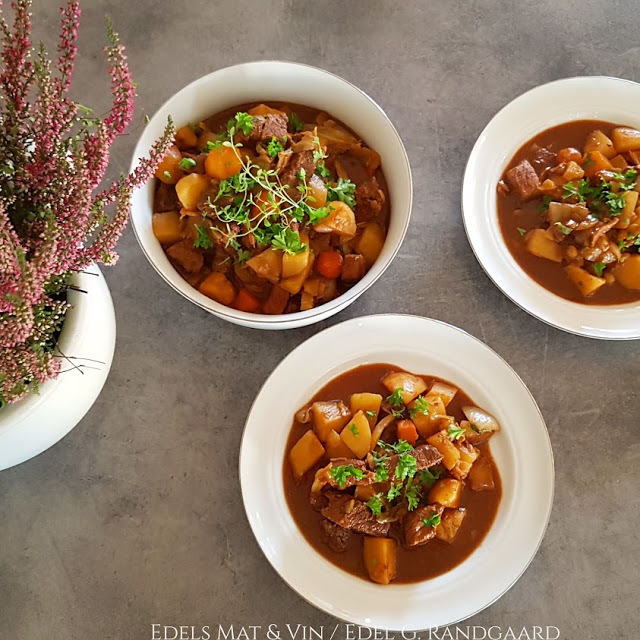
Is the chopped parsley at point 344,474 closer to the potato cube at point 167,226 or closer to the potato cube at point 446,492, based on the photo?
the potato cube at point 446,492

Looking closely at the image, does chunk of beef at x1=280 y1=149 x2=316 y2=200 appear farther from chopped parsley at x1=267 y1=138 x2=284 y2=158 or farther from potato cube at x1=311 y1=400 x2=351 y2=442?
potato cube at x1=311 y1=400 x2=351 y2=442

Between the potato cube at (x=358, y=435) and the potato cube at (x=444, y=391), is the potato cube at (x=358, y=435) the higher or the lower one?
the lower one

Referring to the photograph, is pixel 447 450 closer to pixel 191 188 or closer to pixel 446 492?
pixel 446 492

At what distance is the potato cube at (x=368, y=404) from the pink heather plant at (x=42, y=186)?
3.13 feet

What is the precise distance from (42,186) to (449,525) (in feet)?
4.86

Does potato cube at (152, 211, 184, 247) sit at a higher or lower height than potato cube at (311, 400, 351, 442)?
higher

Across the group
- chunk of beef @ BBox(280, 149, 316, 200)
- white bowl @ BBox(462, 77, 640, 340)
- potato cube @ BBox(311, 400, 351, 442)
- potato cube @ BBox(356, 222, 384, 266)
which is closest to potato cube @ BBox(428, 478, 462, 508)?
potato cube @ BBox(311, 400, 351, 442)

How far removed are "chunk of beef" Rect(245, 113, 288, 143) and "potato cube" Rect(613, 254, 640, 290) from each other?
1189 mm

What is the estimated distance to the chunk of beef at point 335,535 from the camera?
2.07 m

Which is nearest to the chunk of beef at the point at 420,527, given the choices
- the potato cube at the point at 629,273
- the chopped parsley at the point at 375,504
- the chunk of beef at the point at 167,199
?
the chopped parsley at the point at 375,504

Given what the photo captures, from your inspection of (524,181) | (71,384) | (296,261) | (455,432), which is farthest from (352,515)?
(524,181)

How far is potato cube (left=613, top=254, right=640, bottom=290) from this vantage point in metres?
2.24

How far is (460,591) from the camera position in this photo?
2.08m

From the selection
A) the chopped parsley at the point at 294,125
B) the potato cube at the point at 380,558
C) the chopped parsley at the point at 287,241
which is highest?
the chopped parsley at the point at 294,125
